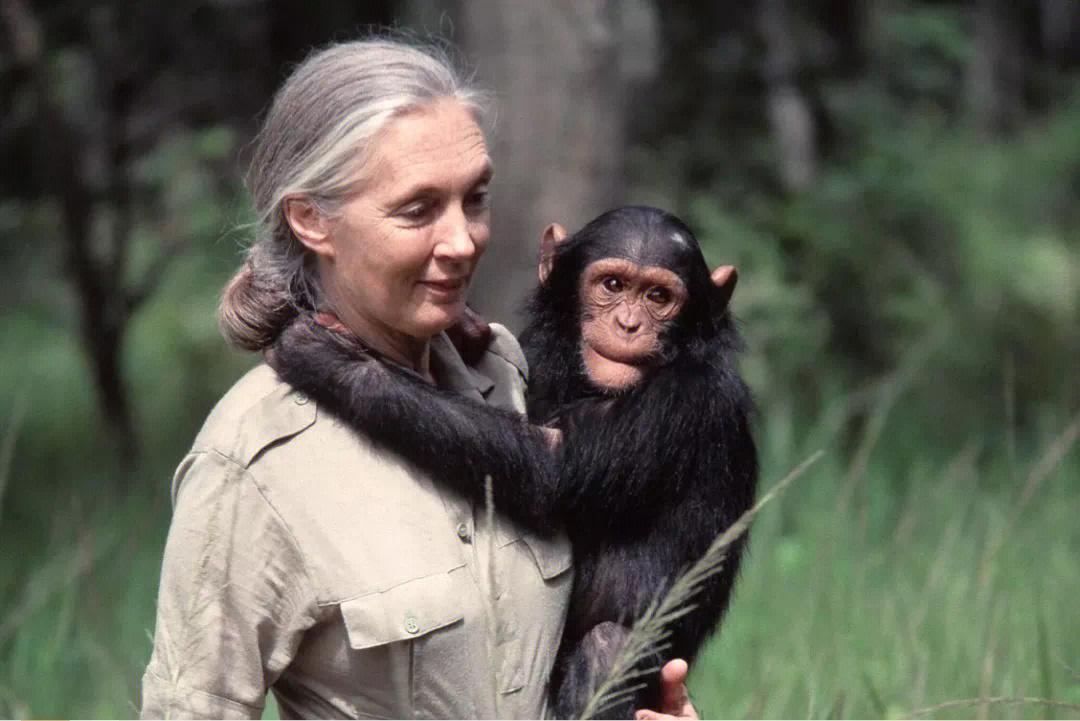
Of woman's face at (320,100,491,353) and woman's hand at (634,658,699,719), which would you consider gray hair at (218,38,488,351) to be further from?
woman's hand at (634,658,699,719)

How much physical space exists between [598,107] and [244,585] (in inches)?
148

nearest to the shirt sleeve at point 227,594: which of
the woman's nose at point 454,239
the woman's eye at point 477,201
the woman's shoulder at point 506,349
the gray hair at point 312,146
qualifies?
the gray hair at point 312,146

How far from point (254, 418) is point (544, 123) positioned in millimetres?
3532

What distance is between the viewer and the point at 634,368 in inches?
112

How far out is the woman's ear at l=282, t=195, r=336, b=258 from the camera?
240 cm

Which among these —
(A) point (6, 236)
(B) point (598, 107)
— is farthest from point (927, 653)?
(A) point (6, 236)

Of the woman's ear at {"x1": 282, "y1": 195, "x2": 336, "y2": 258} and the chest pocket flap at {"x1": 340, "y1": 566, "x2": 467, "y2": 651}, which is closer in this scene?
the chest pocket flap at {"x1": 340, "y1": 566, "x2": 467, "y2": 651}

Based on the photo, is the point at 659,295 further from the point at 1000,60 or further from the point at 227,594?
the point at 1000,60

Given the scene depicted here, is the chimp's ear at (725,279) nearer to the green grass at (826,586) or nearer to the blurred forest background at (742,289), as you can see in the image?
the blurred forest background at (742,289)

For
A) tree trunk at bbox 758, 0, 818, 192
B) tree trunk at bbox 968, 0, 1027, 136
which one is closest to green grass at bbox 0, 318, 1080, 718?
tree trunk at bbox 758, 0, 818, 192

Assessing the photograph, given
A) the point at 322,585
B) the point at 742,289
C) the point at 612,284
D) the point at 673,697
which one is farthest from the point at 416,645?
the point at 742,289

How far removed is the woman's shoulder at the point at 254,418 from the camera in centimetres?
224

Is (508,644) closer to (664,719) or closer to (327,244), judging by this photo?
(664,719)

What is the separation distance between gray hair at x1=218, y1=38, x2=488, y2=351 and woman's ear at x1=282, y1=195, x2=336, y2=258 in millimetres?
24
